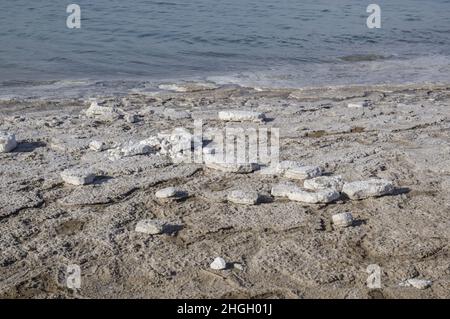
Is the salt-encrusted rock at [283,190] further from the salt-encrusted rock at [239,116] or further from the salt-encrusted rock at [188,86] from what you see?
the salt-encrusted rock at [188,86]

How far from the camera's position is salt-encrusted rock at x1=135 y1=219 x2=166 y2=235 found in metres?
3.88

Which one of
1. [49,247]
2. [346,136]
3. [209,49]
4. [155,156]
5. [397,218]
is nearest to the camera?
[49,247]

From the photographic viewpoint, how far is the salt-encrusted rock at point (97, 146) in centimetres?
540

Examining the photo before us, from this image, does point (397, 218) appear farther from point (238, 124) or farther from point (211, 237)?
point (238, 124)

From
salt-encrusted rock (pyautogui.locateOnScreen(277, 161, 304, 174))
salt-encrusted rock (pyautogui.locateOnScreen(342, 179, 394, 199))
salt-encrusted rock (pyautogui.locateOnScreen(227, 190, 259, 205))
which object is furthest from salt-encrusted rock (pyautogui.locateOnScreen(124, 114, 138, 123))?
salt-encrusted rock (pyautogui.locateOnScreen(342, 179, 394, 199))

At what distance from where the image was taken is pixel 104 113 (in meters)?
6.73

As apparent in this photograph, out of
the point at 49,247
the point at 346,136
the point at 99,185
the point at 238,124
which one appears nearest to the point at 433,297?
the point at 49,247

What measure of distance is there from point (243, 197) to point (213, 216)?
0.94ft

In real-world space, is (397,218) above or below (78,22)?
below

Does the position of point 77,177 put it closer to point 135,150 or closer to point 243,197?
point 135,150

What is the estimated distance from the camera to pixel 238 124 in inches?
252

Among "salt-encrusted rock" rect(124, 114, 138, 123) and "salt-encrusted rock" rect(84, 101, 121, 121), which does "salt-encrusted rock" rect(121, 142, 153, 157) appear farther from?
"salt-encrusted rock" rect(84, 101, 121, 121)

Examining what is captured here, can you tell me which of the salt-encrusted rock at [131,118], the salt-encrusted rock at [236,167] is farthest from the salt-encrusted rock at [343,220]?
the salt-encrusted rock at [131,118]

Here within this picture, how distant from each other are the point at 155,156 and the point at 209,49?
23.8 ft
